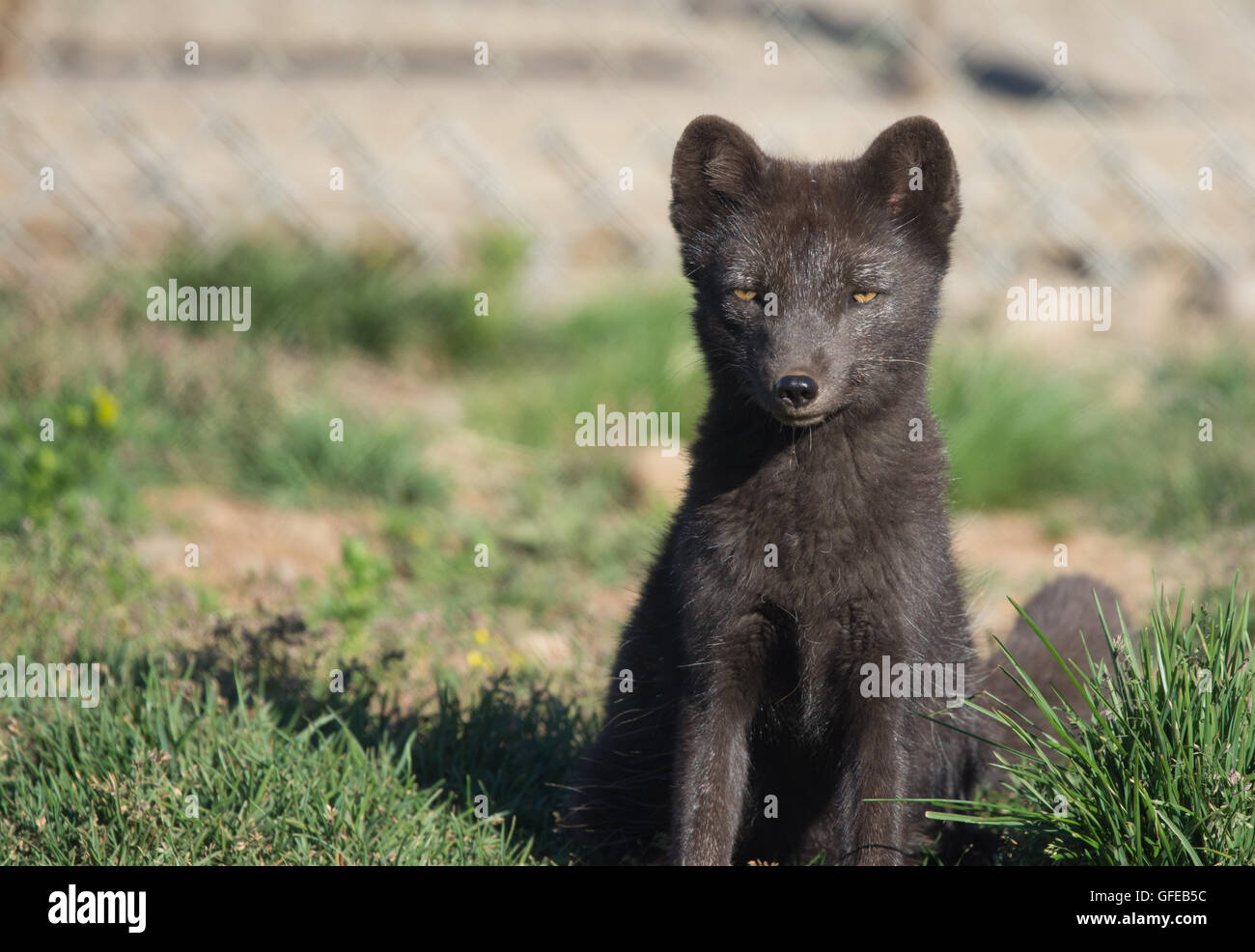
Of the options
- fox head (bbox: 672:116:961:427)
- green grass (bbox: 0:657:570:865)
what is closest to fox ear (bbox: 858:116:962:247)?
fox head (bbox: 672:116:961:427)

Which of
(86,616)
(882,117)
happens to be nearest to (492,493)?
(86,616)

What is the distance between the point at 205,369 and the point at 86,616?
8.80 feet

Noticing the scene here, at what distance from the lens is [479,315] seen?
27.2ft

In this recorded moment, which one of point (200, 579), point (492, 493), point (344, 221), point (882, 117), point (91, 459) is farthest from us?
point (882, 117)

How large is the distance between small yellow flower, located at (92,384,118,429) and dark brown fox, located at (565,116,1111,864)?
3.45 m

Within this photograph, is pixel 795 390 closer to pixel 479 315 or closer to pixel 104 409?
pixel 104 409

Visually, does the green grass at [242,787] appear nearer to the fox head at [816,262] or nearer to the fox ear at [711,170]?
the fox head at [816,262]

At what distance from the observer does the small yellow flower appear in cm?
588

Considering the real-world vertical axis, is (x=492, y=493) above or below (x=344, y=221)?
below

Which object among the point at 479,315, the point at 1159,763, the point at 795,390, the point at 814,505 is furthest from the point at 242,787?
the point at 479,315

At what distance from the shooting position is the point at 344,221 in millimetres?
9438

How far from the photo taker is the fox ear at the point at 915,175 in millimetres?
3238

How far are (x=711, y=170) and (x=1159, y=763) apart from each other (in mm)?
1760
